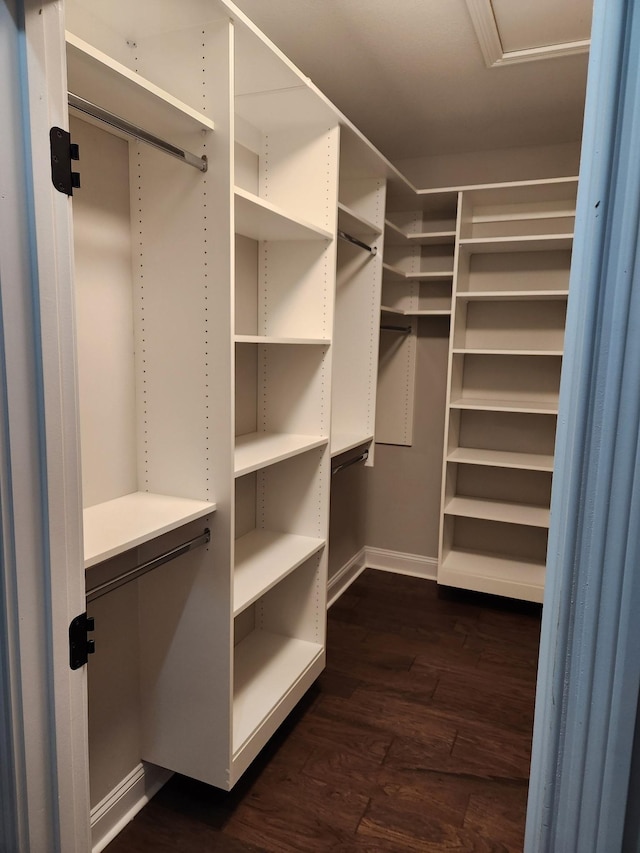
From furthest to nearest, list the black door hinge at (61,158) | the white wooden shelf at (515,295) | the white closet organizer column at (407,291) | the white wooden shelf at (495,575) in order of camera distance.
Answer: the white closet organizer column at (407,291) → the white wooden shelf at (495,575) → the white wooden shelf at (515,295) → the black door hinge at (61,158)

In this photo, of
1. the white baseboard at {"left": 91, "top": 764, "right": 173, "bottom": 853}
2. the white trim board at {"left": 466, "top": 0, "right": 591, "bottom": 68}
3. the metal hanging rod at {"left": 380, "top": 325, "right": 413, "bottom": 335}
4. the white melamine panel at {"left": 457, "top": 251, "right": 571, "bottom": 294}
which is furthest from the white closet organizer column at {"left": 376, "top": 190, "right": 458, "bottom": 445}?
the white baseboard at {"left": 91, "top": 764, "right": 173, "bottom": 853}

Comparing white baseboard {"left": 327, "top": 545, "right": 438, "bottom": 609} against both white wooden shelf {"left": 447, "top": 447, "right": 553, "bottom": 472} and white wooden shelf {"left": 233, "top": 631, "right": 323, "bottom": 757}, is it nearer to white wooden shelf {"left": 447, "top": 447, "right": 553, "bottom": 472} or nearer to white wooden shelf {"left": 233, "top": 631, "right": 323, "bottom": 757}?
white wooden shelf {"left": 447, "top": 447, "right": 553, "bottom": 472}

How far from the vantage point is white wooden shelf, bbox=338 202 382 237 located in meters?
2.56

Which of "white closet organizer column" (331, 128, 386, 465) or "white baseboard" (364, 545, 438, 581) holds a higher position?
"white closet organizer column" (331, 128, 386, 465)

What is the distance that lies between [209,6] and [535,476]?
2950 mm

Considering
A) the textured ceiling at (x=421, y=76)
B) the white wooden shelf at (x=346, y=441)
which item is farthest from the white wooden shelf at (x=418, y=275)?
the white wooden shelf at (x=346, y=441)

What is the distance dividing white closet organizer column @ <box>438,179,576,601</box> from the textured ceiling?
0.34m

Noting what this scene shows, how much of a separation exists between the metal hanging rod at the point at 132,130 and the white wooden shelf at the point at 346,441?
1285 millimetres

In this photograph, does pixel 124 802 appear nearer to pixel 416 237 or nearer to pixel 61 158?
pixel 61 158

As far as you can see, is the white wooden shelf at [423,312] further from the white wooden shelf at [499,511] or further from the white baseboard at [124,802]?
the white baseboard at [124,802]

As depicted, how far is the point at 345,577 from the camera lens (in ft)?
12.0

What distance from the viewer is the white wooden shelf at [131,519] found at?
1315 mm

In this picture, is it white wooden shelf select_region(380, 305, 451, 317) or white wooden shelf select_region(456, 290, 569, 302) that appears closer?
white wooden shelf select_region(456, 290, 569, 302)

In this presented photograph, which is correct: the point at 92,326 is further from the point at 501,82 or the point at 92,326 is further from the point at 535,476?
the point at 535,476
